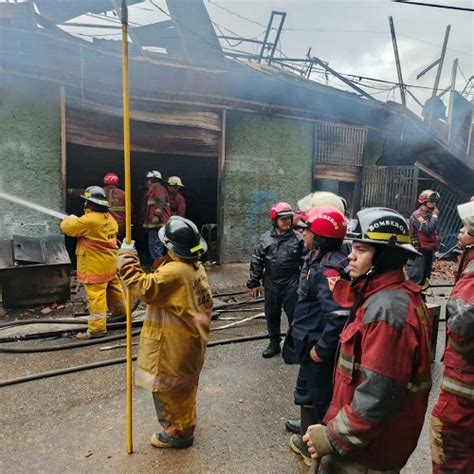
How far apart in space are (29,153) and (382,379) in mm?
7062

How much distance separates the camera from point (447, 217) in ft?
42.8

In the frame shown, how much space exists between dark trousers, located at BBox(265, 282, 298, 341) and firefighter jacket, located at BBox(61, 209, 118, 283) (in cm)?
215

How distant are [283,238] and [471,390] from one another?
267 centimetres

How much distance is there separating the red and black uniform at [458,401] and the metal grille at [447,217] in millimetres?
11574

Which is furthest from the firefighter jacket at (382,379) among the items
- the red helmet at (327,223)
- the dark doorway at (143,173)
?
the dark doorway at (143,173)

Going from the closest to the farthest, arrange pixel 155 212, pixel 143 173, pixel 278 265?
pixel 278 265 → pixel 155 212 → pixel 143 173

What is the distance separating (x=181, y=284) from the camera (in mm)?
2797

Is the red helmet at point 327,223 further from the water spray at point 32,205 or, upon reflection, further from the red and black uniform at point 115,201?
the red and black uniform at point 115,201

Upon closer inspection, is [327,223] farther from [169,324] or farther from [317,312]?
[169,324]

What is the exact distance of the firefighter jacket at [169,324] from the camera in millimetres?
2754

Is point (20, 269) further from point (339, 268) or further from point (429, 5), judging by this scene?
point (429, 5)

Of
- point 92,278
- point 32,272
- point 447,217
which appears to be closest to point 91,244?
point 92,278

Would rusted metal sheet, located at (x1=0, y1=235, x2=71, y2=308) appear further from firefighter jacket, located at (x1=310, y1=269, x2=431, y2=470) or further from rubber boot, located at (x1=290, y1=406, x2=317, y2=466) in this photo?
firefighter jacket, located at (x1=310, y1=269, x2=431, y2=470)

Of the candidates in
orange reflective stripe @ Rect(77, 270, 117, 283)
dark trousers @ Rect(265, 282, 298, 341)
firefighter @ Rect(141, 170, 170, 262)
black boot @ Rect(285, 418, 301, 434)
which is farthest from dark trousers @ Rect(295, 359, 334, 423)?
firefighter @ Rect(141, 170, 170, 262)
